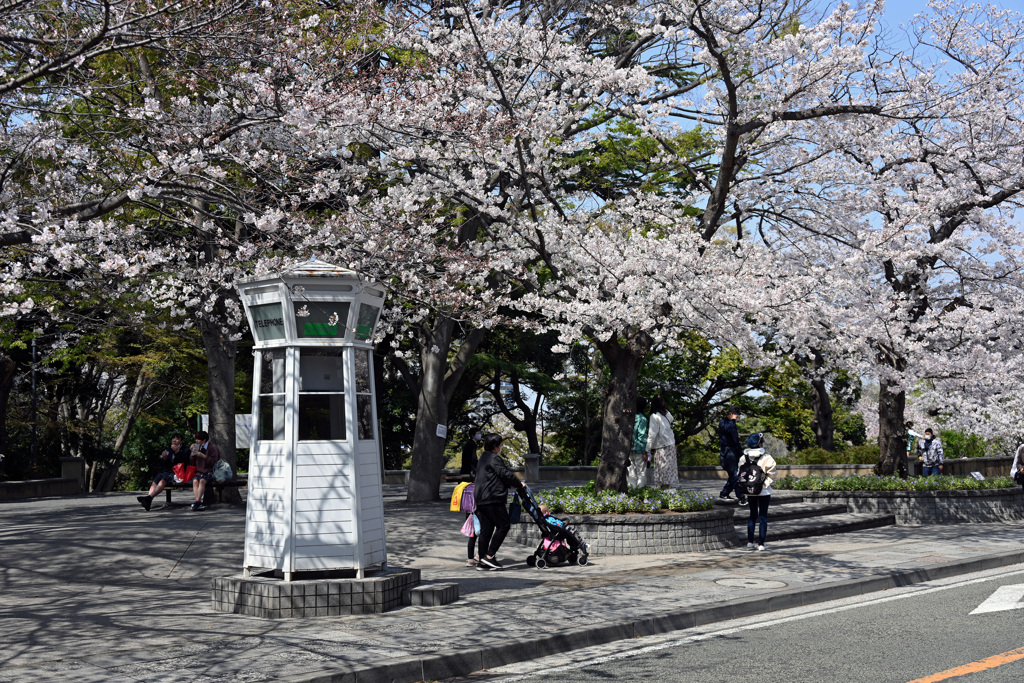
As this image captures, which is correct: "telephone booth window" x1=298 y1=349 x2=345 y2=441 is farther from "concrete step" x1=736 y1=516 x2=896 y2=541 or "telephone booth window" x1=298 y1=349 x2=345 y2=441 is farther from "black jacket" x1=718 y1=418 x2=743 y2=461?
"black jacket" x1=718 y1=418 x2=743 y2=461

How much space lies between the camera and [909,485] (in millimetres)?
19312

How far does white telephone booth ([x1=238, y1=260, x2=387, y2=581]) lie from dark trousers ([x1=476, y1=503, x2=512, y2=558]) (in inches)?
93.9

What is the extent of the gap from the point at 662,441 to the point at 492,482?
760cm

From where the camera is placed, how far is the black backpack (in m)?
13.8

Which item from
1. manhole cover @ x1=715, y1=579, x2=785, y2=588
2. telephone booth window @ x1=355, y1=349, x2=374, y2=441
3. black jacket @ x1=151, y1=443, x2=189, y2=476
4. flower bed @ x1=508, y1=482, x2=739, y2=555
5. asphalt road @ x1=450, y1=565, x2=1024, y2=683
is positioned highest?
telephone booth window @ x1=355, y1=349, x2=374, y2=441

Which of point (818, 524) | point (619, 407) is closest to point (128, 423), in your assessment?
point (619, 407)

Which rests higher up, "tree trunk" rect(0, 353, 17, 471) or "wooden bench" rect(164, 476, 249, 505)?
"tree trunk" rect(0, 353, 17, 471)

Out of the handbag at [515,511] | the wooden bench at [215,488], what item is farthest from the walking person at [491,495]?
the wooden bench at [215,488]

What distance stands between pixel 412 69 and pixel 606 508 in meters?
8.17

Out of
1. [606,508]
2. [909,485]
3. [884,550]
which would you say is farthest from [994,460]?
A: [606,508]

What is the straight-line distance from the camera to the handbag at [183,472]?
1717 centimetres

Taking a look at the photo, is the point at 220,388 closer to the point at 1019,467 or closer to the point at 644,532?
the point at 644,532

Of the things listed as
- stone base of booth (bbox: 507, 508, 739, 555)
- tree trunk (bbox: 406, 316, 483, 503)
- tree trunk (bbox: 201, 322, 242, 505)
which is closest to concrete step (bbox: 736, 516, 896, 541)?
stone base of booth (bbox: 507, 508, 739, 555)

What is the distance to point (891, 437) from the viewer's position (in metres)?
20.9
